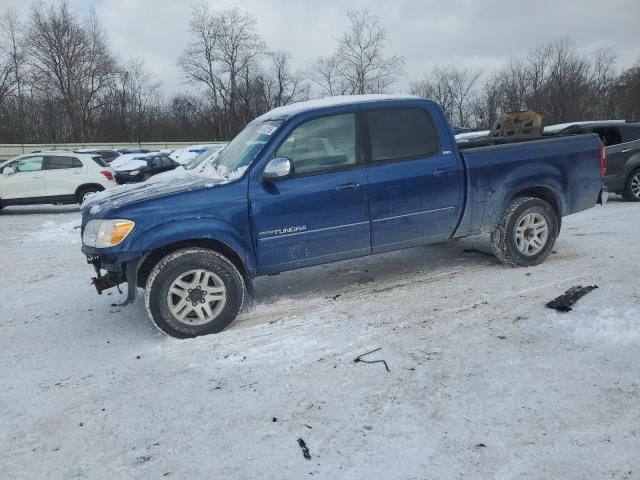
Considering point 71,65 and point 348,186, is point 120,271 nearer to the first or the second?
point 348,186

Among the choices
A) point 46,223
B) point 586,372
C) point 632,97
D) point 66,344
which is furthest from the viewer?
point 632,97

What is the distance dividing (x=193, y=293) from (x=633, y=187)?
9.89 metres

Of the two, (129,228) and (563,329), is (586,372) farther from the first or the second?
(129,228)

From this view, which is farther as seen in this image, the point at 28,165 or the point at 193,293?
the point at 28,165

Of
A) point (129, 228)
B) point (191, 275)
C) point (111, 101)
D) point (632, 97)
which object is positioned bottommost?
point (191, 275)

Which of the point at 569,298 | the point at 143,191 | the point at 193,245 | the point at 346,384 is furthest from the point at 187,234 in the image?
the point at 569,298

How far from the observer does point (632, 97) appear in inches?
2379

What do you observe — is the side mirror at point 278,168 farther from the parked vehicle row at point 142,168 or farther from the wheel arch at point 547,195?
the parked vehicle row at point 142,168

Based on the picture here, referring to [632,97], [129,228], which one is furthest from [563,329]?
[632,97]

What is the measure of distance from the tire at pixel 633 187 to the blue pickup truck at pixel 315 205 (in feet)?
18.9

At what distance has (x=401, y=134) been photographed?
16.3ft

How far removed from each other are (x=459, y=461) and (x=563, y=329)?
1.81 meters

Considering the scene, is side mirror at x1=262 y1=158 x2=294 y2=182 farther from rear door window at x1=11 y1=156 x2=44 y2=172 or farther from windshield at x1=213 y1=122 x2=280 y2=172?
rear door window at x1=11 y1=156 x2=44 y2=172

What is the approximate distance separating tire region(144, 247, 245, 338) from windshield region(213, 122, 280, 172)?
92 centimetres
